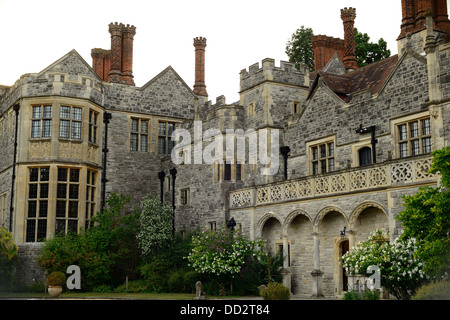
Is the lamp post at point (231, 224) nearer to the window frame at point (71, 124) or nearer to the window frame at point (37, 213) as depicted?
the window frame at point (37, 213)

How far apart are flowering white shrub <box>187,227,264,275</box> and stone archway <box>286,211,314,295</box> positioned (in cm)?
126

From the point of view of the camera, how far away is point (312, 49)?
40.5 m

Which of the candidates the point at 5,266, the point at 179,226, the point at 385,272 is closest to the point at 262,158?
the point at 179,226

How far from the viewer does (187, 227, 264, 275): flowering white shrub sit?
21031 millimetres

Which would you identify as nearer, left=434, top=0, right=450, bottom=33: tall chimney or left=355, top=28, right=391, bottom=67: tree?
left=434, top=0, right=450, bottom=33: tall chimney

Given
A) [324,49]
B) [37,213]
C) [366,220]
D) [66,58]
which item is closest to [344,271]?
[366,220]

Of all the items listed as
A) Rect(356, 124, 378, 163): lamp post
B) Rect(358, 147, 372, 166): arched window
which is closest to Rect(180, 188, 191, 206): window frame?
Rect(358, 147, 372, 166): arched window

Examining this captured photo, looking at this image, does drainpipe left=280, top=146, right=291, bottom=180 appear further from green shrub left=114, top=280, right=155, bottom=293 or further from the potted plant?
the potted plant

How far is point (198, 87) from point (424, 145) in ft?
53.0

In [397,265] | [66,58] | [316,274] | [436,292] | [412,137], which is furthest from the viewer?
[66,58]

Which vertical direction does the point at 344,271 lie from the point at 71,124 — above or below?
below

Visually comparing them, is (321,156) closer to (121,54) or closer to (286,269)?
(286,269)

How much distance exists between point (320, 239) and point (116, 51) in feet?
50.9

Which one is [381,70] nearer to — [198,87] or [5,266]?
→ [198,87]
